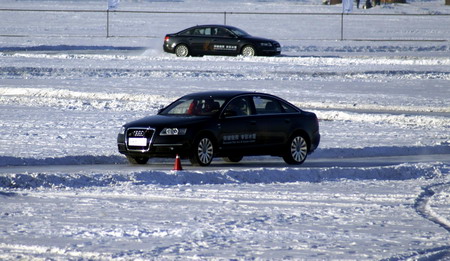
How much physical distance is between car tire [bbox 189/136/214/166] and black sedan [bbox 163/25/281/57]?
2560cm

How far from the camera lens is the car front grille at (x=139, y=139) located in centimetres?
1659

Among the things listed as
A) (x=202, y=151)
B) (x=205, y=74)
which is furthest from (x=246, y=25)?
(x=202, y=151)

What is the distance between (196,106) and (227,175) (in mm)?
2593

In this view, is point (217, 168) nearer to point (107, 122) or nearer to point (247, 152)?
point (247, 152)

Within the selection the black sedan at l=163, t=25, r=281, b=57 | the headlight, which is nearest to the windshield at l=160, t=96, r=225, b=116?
the headlight

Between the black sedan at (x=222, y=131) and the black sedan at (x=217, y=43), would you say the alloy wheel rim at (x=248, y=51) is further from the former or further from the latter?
the black sedan at (x=222, y=131)

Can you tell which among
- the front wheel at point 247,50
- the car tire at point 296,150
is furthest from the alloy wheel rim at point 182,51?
the car tire at point 296,150

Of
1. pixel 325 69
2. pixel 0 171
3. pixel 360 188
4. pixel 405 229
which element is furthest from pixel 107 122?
pixel 325 69

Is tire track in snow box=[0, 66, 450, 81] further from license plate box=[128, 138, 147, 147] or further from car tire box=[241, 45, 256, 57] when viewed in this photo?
license plate box=[128, 138, 147, 147]

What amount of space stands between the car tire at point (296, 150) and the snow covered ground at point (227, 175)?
0.31m

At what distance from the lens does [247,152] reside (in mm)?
17391

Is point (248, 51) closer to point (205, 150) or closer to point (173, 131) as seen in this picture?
point (205, 150)

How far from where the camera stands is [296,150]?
58.5 feet

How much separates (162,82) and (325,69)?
6.83m
